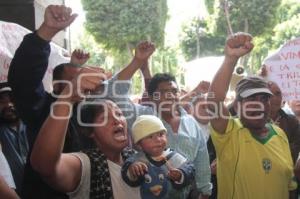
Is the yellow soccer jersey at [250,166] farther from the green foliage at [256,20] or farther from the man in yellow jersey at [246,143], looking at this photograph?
the green foliage at [256,20]

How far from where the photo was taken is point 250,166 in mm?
2756

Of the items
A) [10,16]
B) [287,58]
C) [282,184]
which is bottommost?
[282,184]

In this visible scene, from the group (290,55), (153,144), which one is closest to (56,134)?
(153,144)

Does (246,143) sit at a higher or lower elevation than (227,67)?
lower

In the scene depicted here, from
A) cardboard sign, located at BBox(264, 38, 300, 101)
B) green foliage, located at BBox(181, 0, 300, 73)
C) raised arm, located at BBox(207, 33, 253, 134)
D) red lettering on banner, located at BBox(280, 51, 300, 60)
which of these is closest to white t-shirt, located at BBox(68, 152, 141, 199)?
raised arm, located at BBox(207, 33, 253, 134)

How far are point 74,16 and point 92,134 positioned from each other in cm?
61

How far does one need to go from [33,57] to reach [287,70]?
2.68m

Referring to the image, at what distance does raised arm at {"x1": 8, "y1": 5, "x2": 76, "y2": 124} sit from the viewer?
2.11 m

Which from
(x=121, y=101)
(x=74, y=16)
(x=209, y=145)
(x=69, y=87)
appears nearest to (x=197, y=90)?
(x=209, y=145)

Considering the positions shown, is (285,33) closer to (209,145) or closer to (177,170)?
(209,145)

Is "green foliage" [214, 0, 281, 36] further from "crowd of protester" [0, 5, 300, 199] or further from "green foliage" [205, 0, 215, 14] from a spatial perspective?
"crowd of protester" [0, 5, 300, 199]

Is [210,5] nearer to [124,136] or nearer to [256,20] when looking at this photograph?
[256,20]

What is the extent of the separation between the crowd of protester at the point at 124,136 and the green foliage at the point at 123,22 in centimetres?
1794

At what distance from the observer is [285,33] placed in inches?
1013
